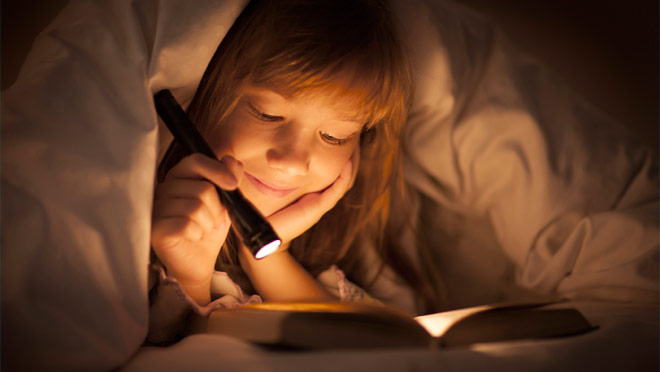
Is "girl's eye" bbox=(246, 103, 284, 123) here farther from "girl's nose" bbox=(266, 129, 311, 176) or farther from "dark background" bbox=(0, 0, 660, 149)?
"dark background" bbox=(0, 0, 660, 149)

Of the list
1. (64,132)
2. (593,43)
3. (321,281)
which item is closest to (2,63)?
(64,132)

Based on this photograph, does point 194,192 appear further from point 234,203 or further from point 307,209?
point 307,209

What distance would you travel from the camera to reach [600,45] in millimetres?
1082

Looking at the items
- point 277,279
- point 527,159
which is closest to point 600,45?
point 527,159

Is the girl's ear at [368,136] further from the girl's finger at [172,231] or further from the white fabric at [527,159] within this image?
the girl's finger at [172,231]

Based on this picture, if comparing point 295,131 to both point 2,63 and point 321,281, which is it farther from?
point 2,63

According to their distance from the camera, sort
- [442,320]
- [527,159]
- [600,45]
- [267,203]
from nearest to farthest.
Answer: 1. [442,320]
2. [267,203]
3. [527,159]
4. [600,45]

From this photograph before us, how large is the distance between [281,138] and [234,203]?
0.37ft

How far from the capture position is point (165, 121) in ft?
1.98

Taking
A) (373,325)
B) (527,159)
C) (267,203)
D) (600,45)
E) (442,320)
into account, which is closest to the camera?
(373,325)

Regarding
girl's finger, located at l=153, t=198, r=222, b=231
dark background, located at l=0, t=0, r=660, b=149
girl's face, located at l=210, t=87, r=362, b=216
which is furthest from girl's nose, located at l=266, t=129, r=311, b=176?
dark background, located at l=0, t=0, r=660, b=149

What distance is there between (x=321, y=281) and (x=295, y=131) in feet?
1.09

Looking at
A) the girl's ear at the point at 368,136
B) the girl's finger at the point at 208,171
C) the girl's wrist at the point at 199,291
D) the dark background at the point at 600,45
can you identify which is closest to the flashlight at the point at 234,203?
the girl's finger at the point at 208,171

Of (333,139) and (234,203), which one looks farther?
(333,139)
